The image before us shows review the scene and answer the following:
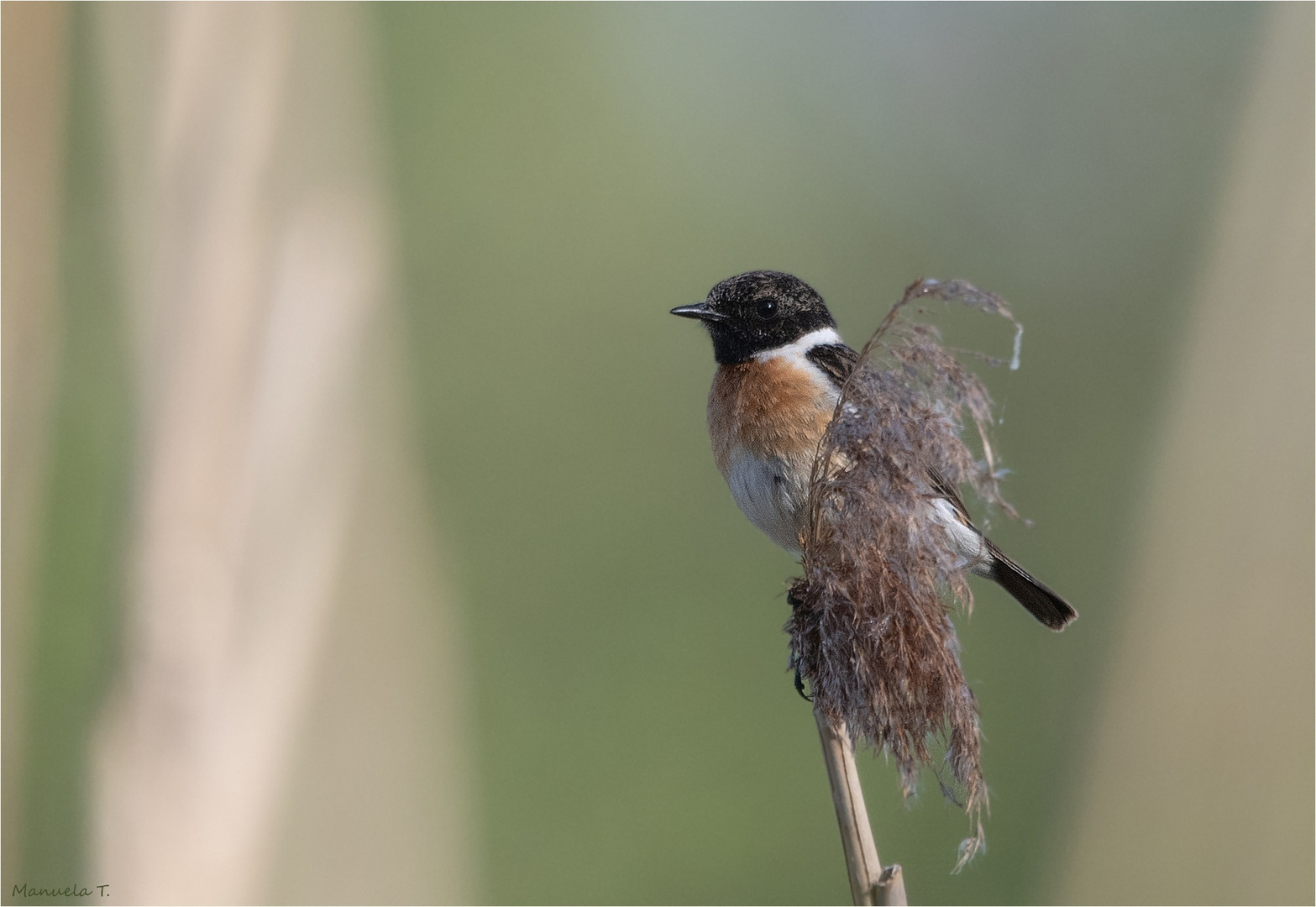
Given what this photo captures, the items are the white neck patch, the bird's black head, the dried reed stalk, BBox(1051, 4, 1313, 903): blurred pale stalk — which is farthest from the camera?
BBox(1051, 4, 1313, 903): blurred pale stalk

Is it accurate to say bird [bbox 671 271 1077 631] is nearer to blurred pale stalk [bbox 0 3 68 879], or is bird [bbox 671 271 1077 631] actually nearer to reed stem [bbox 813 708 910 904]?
reed stem [bbox 813 708 910 904]

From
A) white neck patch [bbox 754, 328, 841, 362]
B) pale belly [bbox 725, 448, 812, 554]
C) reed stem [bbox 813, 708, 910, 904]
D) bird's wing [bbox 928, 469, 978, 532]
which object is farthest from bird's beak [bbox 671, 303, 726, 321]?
reed stem [bbox 813, 708, 910, 904]

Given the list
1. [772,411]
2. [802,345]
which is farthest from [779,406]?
[802,345]

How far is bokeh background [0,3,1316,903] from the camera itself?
13.6ft

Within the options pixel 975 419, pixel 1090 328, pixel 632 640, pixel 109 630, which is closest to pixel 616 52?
pixel 1090 328

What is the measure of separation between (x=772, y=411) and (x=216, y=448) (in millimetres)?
2504

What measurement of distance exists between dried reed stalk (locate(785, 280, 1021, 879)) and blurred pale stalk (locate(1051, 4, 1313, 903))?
13.5 feet

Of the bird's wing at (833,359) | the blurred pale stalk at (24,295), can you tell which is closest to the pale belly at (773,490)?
the bird's wing at (833,359)

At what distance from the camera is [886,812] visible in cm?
563

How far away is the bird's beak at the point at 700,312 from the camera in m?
3.37

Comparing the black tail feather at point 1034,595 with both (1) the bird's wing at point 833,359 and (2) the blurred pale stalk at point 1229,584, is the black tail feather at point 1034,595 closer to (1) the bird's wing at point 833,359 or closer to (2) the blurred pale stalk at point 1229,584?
(1) the bird's wing at point 833,359

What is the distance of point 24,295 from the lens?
4.05 m

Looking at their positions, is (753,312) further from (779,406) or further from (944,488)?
(944,488)

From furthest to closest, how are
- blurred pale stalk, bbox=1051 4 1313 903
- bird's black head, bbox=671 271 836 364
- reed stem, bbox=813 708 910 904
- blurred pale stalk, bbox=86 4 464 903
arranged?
blurred pale stalk, bbox=1051 4 1313 903
blurred pale stalk, bbox=86 4 464 903
bird's black head, bbox=671 271 836 364
reed stem, bbox=813 708 910 904
